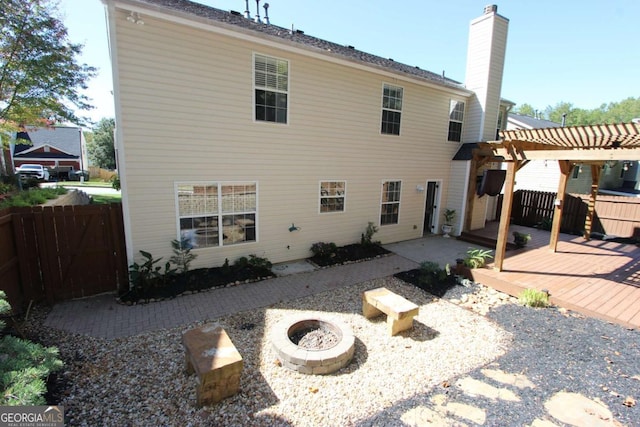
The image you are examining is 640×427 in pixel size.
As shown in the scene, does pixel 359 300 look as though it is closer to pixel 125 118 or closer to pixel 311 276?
pixel 311 276

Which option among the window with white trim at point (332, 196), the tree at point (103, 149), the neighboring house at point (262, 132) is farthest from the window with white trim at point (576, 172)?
the tree at point (103, 149)

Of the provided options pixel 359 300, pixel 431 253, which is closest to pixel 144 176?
pixel 359 300

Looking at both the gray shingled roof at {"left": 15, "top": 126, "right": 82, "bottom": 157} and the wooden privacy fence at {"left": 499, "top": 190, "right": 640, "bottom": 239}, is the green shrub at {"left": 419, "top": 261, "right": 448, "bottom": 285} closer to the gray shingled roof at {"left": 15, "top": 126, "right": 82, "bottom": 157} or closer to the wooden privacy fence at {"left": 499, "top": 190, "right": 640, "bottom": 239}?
the wooden privacy fence at {"left": 499, "top": 190, "right": 640, "bottom": 239}

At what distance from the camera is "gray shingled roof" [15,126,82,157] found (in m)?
32.9

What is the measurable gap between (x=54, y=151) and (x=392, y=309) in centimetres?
4430

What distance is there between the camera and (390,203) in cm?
1003

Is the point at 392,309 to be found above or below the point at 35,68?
below

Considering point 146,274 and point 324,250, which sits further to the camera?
point 324,250

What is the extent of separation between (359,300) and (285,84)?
220 inches

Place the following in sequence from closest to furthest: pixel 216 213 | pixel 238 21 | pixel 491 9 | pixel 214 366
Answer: pixel 214 366 < pixel 216 213 < pixel 238 21 < pixel 491 9

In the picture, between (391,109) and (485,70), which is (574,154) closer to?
(391,109)

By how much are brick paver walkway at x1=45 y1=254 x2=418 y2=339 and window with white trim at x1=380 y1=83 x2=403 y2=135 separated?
492cm

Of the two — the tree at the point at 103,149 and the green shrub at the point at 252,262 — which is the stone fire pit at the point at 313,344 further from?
the tree at the point at 103,149
